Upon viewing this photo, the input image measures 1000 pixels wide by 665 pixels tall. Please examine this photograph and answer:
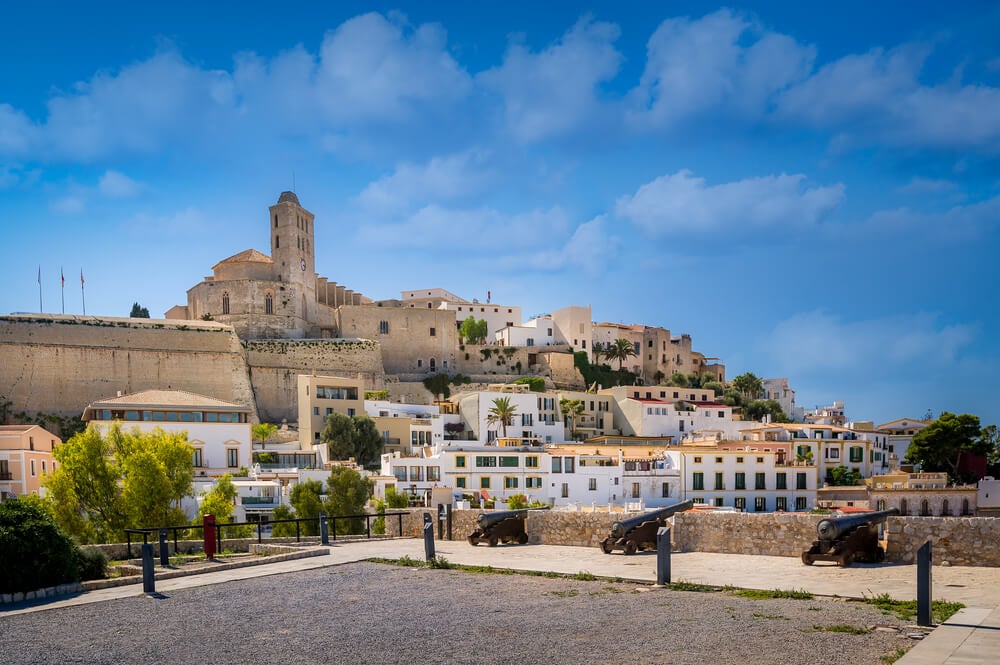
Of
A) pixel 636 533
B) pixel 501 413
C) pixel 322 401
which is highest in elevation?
pixel 636 533

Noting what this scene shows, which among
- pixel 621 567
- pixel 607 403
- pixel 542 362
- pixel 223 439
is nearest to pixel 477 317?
pixel 542 362

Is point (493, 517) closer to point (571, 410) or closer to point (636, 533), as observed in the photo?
point (636, 533)

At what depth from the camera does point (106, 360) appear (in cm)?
5816

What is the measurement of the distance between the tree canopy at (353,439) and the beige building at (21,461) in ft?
42.9

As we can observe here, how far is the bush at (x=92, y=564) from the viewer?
1111cm

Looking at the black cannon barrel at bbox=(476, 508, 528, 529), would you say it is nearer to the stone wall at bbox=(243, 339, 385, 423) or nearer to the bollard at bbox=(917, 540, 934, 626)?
the bollard at bbox=(917, 540, 934, 626)

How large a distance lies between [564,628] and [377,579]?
12.1ft

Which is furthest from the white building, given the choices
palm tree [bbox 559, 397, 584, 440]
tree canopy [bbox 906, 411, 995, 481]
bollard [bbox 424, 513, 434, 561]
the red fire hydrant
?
tree canopy [bbox 906, 411, 995, 481]

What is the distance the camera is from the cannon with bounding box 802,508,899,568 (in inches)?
410

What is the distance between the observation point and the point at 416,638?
765 centimetres

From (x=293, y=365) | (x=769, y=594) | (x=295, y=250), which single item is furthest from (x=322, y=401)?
(x=769, y=594)

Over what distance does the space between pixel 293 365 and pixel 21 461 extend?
29.3m

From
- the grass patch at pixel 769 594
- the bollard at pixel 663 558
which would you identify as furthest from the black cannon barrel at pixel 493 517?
the grass patch at pixel 769 594

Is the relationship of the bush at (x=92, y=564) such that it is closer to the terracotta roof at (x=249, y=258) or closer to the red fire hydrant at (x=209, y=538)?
the red fire hydrant at (x=209, y=538)
